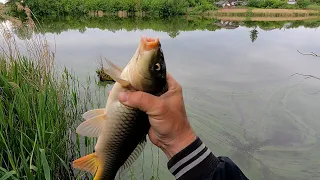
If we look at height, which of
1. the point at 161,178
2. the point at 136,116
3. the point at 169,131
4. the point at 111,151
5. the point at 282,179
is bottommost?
the point at 282,179

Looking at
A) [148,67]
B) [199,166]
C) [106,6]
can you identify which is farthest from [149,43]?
[106,6]

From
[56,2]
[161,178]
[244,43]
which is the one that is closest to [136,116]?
[161,178]

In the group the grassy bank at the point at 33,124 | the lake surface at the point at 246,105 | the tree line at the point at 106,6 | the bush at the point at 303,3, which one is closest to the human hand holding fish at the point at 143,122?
the grassy bank at the point at 33,124

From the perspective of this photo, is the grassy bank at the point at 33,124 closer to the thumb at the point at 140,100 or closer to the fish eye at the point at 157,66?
the thumb at the point at 140,100

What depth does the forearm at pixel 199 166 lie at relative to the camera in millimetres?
1591

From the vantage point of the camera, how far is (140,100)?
1.43 metres

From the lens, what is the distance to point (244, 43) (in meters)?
19.4

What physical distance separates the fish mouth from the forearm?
24.7 inches

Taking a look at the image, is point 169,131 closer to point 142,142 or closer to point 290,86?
point 142,142

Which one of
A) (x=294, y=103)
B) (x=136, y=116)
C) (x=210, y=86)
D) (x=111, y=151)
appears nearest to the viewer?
(x=136, y=116)

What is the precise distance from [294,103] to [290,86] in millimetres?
1821

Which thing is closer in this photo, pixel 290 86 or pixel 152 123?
pixel 152 123

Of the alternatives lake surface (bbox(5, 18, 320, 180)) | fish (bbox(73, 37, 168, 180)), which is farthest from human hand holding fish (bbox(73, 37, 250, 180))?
lake surface (bbox(5, 18, 320, 180))

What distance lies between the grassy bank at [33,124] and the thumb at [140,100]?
134 centimetres
